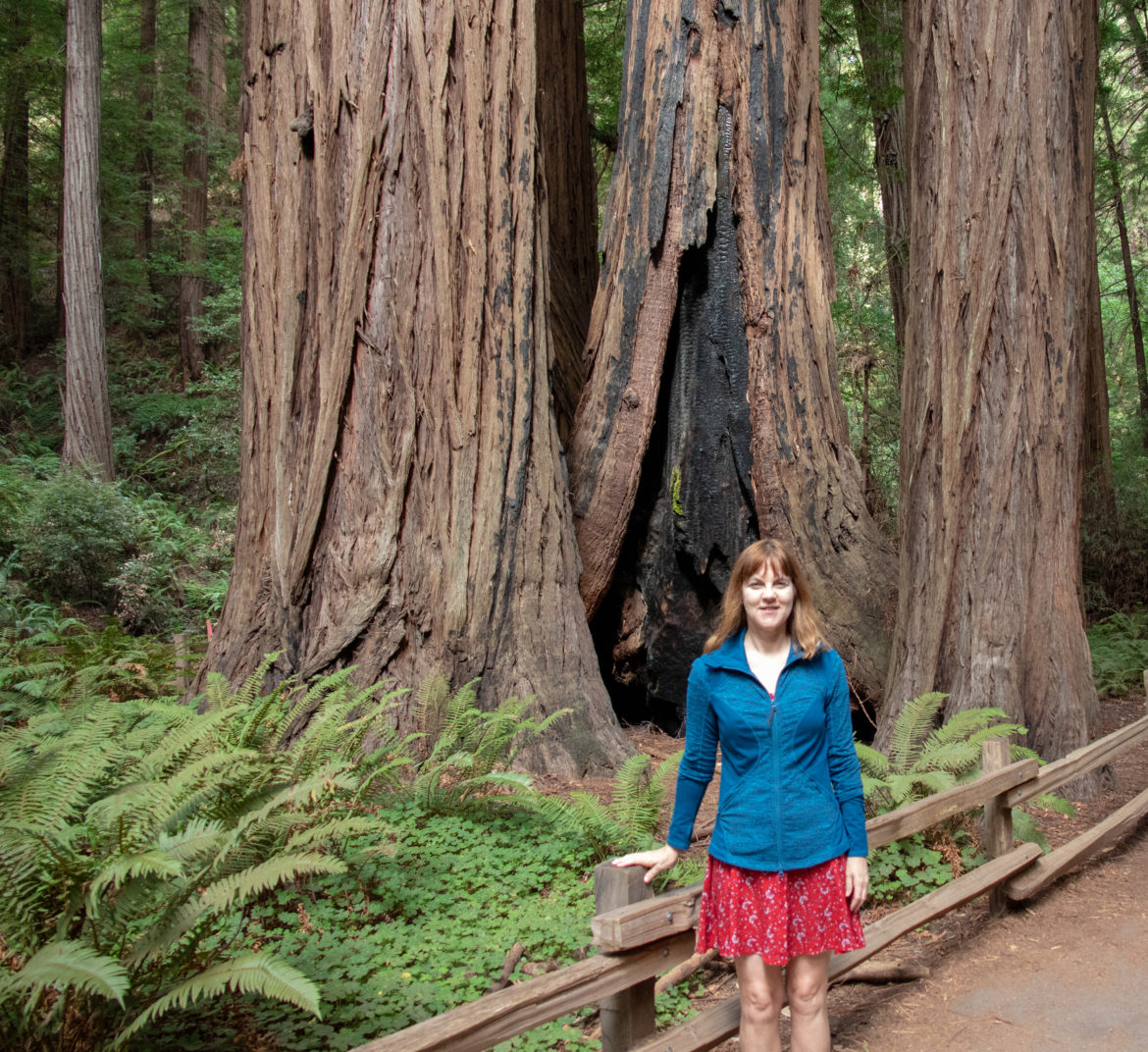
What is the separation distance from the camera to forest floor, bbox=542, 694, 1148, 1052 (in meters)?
3.50

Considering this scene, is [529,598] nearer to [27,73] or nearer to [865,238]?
[865,238]

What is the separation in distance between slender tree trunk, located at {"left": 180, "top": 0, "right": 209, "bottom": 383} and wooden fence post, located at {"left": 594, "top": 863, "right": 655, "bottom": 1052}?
60.6 ft

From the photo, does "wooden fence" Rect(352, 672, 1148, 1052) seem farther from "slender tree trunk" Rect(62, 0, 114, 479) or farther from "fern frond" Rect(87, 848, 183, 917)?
"slender tree trunk" Rect(62, 0, 114, 479)

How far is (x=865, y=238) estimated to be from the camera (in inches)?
618

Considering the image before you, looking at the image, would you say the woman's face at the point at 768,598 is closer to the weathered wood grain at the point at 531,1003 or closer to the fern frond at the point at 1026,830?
the weathered wood grain at the point at 531,1003

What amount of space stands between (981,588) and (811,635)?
363cm

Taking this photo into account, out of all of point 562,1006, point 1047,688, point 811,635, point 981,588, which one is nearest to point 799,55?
point 981,588

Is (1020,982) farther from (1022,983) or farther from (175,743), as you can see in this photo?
(175,743)

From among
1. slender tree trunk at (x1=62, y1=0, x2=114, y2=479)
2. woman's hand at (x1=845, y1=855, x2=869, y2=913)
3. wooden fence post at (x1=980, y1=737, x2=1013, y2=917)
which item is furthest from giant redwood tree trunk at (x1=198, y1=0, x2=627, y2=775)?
slender tree trunk at (x1=62, y1=0, x2=114, y2=479)

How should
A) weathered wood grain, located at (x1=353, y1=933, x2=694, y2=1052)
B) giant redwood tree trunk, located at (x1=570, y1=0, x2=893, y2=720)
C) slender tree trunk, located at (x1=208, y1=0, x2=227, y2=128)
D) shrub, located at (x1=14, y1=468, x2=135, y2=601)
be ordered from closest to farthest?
1. weathered wood grain, located at (x1=353, y1=933, x2=694, y2=1052)
2. giant redwood tree trunk, located at (x1=570, y1=0, x2=893, y2=720)
3. shrub, located at (x1=14, y1=468, x2=135, y2=601)
4. slender tree trunk, located at (x1=208, y1=0, x2=227, y2=128)

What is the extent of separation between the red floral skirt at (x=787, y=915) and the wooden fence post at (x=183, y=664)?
4478mm

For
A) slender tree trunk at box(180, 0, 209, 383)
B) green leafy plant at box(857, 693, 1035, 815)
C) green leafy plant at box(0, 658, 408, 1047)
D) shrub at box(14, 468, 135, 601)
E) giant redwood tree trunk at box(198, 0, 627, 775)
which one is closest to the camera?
green leafy plant at box(0, 658, 408, 1047)

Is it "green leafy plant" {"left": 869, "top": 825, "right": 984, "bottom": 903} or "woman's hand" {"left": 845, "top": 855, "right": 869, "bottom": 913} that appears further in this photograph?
"green leafy plant" {"left": 869, "top": 825, "right": 984, "bottom": 903}

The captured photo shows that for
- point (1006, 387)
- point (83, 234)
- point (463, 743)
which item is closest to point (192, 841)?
point (463, 743)
